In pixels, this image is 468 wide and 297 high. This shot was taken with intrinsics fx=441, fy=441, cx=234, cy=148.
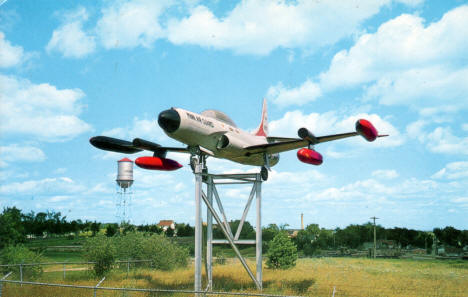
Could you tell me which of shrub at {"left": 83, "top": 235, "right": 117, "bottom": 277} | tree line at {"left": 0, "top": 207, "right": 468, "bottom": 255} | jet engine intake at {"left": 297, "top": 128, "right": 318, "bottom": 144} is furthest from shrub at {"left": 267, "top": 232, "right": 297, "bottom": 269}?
tree line at {"left": 0, "top": 207, "right": 468, "bottom": 255}

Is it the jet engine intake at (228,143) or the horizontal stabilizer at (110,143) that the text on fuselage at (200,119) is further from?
the horizontal stabilizer at (110,143)

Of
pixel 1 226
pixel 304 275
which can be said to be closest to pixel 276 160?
pixel 304 275

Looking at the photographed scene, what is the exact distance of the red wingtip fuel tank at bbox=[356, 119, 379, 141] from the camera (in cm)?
1444

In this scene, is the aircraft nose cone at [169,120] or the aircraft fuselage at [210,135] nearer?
the aircraft nose cone at [169,120]

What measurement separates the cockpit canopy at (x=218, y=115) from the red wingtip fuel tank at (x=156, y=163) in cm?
300

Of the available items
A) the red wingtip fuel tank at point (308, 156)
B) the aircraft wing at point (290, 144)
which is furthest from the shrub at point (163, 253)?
the red wingtip fuel tank at point (308, 156)

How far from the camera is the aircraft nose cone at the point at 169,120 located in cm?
1523

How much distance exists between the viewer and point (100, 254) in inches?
1054

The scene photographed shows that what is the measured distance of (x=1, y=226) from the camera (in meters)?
47.9

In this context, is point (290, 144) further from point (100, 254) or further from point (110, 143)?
point (100, 254)

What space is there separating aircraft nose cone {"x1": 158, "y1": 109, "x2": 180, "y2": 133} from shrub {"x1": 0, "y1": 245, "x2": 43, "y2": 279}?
51.5 ft

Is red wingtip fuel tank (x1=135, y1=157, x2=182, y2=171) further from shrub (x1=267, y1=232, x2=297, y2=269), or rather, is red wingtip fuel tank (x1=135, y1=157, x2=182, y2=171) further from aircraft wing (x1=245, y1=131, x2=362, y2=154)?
shrub (x1=267, y1=232, x2=297, y2=269)

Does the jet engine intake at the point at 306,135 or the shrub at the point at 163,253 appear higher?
the jet engine intake at the point at 306,135

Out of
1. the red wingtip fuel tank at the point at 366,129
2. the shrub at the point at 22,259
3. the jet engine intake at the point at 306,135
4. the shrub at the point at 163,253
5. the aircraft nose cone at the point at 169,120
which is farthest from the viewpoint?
the shrub at the point at 163,253
